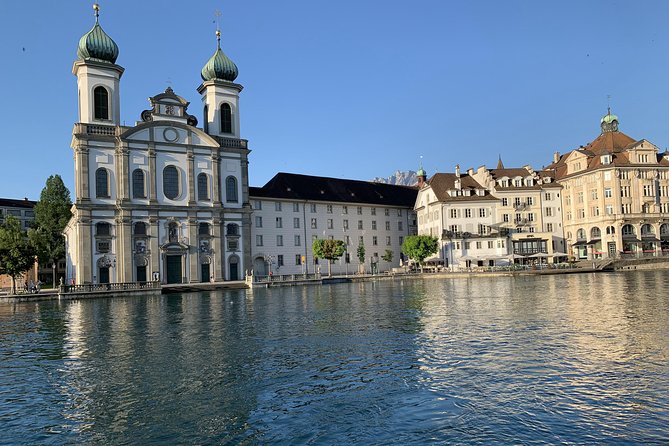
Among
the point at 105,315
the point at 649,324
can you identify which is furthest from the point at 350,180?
the point at 649,324

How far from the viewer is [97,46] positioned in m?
65.4

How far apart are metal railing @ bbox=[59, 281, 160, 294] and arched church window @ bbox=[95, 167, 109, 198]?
1234 centimetres

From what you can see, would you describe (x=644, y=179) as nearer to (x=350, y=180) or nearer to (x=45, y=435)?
(x=350, y=180)

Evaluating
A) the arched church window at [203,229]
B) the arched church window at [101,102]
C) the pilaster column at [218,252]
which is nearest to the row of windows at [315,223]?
the pilaster column at [218,252]

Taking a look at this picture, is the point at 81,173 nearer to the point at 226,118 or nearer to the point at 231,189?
the point at 231,189

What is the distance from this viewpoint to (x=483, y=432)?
9.77 m

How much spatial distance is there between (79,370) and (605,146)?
87.5 metres

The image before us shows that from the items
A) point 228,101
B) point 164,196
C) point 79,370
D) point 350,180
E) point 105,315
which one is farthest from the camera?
point 350,180

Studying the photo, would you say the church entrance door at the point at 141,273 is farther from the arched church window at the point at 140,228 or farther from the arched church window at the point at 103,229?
the arched church window at the point at 103,229

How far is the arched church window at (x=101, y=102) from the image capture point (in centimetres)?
6462

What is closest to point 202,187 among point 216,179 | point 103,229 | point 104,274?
point 216,179

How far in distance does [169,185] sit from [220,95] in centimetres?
1458

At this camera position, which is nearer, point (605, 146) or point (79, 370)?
point (79, 370)

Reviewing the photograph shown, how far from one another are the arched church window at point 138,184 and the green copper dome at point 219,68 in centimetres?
1688
